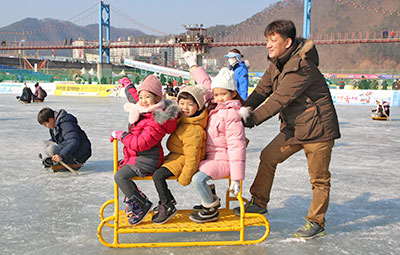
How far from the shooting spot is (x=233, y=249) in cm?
264

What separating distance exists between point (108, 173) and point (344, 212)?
2.56 m

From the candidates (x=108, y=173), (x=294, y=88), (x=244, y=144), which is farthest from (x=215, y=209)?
(x=108, y=173)

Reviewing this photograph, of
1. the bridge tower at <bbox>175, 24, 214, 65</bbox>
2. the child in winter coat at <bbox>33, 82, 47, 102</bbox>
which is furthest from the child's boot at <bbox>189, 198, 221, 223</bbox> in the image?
the bridge tower at <bbox>175, 24, 214, 65</bbox>

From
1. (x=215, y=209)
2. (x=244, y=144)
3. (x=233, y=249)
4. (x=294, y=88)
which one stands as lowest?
(x=233, y=249)

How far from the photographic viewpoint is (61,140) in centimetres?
470

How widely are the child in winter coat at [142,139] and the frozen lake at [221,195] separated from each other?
32 cm

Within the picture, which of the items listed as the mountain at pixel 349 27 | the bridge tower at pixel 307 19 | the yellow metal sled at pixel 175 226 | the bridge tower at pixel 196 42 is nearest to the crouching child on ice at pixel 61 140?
the yellow metal sled at pixel 175 226

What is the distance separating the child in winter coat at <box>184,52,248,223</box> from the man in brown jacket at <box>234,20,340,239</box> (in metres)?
0.11

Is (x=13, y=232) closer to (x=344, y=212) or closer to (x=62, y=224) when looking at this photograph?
(x=62, y=224)

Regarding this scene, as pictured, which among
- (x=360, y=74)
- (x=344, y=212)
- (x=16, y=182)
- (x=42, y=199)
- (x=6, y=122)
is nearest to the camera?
(x=344, y=212)

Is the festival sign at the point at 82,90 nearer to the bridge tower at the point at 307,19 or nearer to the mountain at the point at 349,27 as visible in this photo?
the bridge tower at the point at 307,19

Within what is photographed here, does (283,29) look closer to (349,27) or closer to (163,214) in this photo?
(163,214)

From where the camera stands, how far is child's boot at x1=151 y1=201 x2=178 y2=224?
266 centimetres

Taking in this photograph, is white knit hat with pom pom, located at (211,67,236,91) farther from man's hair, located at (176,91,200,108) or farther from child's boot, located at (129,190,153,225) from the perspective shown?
child's boot, located at (129,190,153,225)
